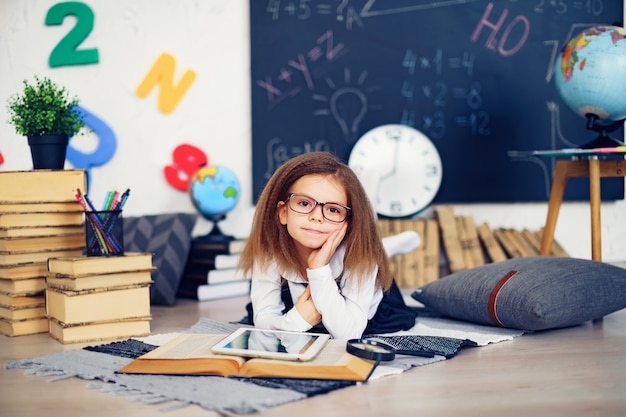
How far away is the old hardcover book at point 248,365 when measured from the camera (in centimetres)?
147

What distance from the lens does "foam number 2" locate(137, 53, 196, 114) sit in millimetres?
3633

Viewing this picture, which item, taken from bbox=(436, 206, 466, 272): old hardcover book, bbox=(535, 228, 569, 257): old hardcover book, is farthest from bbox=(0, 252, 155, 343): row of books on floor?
bbox=(535, 228, 569, 257): old hardcover book

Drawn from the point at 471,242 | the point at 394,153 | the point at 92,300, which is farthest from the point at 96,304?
the point at 471,242

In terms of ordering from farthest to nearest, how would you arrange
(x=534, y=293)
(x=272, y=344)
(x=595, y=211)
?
1. (x=595, y=211)
2. (x=534, y=293)
3. (x=272, y=344)

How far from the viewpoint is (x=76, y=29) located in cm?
357

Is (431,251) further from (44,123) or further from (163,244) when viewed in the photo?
(44,123)

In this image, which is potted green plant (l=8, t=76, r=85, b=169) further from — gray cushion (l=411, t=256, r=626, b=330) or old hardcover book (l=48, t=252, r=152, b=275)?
gray cushion (l=411, t=256, r=626, b=330)

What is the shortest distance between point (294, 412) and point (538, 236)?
8.64 feet

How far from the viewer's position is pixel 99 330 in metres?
2.11

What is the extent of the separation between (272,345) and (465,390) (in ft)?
1.35

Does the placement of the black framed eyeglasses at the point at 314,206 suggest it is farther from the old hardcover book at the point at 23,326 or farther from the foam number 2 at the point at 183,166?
the foam number 2 at the point at 183,166

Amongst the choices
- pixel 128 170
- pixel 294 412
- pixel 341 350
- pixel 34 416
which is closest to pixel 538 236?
pixel 128 170

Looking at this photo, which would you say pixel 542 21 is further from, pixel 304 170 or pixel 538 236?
pixel 304 170

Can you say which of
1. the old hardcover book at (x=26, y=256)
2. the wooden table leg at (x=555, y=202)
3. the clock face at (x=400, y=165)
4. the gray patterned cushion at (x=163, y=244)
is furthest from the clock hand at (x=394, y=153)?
the old hardcover book at (x=26, y=256)
